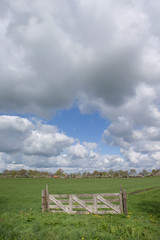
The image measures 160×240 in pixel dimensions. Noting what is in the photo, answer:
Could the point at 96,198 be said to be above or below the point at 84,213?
above

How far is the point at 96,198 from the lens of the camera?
507 inches

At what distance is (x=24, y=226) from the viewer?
31.1ft

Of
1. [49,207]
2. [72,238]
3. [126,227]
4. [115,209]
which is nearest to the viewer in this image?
[72,238]

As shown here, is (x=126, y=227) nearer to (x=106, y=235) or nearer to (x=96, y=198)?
(x=106, y=235)

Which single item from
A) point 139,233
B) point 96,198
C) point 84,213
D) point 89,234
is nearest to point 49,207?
point 84,213

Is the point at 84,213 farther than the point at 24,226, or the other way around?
the point at 84,213

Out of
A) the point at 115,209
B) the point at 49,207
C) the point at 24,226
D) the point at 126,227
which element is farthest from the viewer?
the point at 49,207

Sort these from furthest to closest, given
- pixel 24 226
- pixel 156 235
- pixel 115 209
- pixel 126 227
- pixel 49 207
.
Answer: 1. pixel 49 207
2. pixel 115 209
3. pixel 24 226
4. pixel 126 227
5. pixel 156 235

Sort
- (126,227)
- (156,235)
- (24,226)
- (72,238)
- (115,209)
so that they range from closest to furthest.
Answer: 1. (72,238)
2. (156,235)
3. (126,227)
4. (24,226)
5. (115,209)

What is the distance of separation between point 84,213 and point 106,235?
5.14 meters

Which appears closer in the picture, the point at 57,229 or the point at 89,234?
the point at 89,234

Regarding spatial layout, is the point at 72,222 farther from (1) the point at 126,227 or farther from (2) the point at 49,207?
(2) the point at 49,207

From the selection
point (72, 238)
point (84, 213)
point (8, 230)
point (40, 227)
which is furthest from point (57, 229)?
point (84, 213)

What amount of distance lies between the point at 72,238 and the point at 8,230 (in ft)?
10.6
